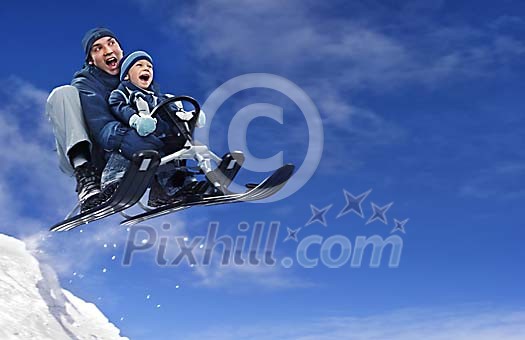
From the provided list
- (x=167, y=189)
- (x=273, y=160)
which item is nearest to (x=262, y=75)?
(x=273, y=160)

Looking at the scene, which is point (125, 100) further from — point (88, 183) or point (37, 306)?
point (37, 306)

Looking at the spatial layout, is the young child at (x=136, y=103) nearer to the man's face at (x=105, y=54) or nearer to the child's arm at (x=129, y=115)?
the child's arm at (x=129, y=115)

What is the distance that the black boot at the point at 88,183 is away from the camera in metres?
9.91

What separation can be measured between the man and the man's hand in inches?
10.6

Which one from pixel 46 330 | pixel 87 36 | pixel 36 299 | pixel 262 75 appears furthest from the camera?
pixel 36 299

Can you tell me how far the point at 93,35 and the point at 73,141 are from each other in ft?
6.23

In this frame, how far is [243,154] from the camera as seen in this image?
10.4 meters

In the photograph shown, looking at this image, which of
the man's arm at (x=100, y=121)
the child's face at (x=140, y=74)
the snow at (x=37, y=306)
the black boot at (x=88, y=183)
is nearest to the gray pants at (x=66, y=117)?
the man's arm at (x=100, y=121)

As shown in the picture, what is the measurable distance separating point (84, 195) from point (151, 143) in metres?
1.62

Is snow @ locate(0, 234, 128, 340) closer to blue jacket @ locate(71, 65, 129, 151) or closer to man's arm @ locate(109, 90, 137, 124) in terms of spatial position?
blue jacket @ locate(71, 65, 129, 151)

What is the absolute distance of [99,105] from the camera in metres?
9.69

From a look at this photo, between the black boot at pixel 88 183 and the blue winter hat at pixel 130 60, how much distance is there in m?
1.68

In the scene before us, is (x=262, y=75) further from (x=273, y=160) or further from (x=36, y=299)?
(x=36, y=299)

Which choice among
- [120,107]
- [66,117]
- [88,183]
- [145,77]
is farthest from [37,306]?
[145,77]
